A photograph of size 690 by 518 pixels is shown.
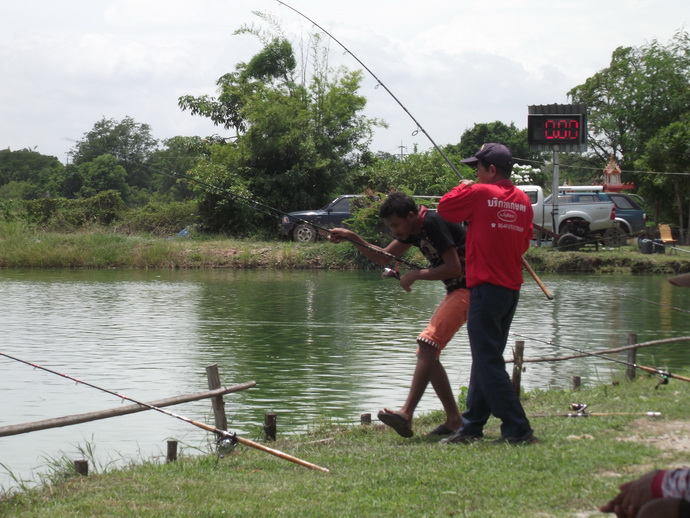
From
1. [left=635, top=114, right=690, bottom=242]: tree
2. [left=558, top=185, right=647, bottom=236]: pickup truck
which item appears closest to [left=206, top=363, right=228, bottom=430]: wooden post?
Result: [left=558, top=185, right=647, bottom=236]: pickup truck

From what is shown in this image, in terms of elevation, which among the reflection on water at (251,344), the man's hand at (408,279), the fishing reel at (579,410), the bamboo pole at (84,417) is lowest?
the reflection on water at (251,344)

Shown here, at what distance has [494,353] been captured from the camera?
6555mm

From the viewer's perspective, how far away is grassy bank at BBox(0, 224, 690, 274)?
29469 mm

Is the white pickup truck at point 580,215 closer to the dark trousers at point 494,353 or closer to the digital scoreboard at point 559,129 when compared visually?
the digital scoreboard at point 559,129

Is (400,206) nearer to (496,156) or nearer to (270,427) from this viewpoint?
(496,156)

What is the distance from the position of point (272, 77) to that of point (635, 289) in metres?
21.5

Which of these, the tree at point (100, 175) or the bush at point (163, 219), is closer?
the bush at point (163, 219)

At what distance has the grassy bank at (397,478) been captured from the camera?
510 cm

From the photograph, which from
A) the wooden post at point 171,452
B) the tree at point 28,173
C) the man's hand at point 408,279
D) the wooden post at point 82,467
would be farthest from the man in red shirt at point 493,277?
the tree at point 28,173

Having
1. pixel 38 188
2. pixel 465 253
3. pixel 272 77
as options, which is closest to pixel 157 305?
pixel 465 253

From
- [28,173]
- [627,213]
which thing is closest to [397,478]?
[627,213]

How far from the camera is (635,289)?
23.9m

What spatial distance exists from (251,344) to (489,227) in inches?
367

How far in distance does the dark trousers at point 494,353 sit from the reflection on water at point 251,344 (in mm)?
3054
